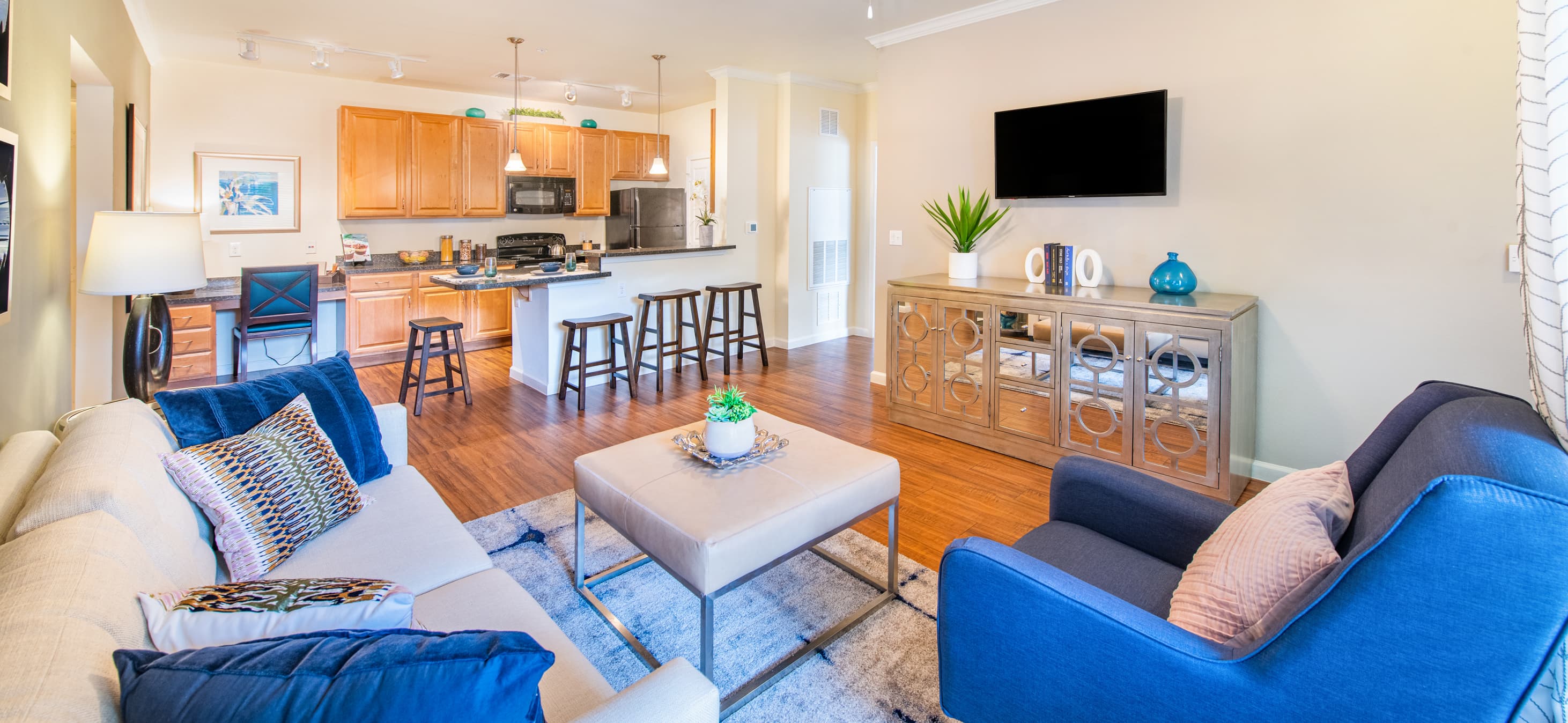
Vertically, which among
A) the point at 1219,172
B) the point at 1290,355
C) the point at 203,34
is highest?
the point at 203,34

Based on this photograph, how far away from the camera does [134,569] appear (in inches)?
46.1

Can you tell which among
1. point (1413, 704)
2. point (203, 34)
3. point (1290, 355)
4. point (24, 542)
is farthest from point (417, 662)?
point (203, 34)

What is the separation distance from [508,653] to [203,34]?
615cm

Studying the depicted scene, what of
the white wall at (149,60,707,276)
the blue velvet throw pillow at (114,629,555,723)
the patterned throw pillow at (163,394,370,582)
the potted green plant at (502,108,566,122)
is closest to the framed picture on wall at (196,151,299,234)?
the white wall at (149,60,707,276)

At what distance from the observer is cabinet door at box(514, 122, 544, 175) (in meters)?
7.28

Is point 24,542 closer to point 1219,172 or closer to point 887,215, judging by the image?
point 1219,172

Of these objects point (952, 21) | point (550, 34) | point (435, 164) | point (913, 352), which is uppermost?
point (550, 34)

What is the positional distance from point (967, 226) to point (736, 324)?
2.83m

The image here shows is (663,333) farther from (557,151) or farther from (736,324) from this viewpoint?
(557,151)

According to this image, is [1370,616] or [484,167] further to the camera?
[484,167]

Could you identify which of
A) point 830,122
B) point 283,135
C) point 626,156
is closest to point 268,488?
point 283,135

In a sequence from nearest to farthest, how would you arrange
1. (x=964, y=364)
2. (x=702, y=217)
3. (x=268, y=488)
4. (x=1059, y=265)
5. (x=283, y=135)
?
(x=268, y=488), (x=1059, y=265), (x=964, y=364), (x=283, y=135), (x=702, y=217)

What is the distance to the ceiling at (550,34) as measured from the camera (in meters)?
4.46

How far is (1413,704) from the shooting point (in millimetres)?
1087
